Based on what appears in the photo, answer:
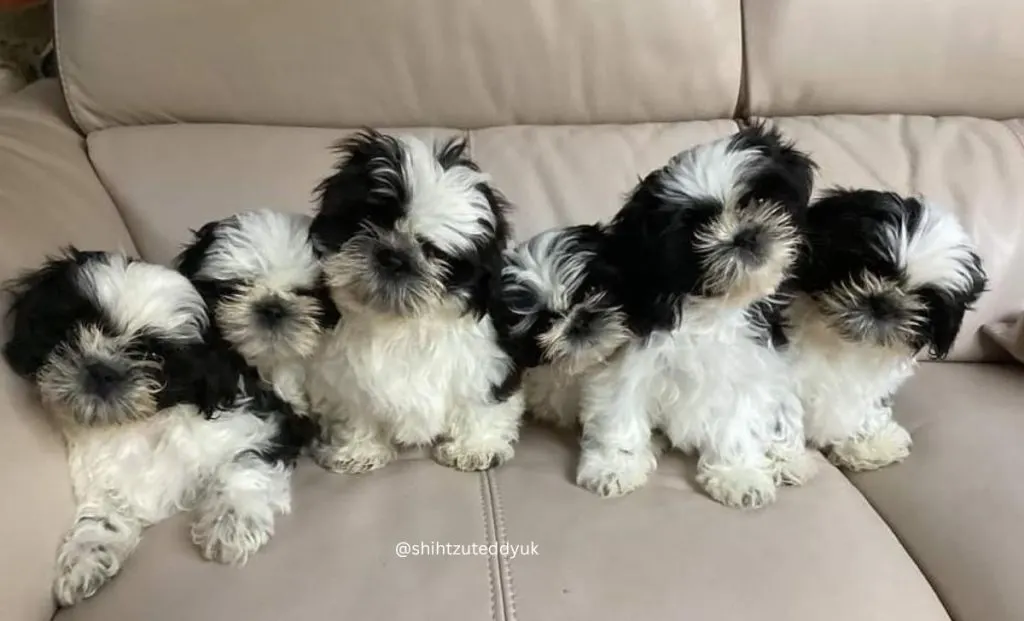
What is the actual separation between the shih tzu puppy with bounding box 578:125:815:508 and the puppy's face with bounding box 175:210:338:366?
20.6 inches

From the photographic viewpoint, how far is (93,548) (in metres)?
1.51

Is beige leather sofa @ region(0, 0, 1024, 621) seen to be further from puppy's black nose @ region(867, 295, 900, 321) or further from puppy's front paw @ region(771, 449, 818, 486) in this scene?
puppy's black nose @ region(867, 295, 900, 321)

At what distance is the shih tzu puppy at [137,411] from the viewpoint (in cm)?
153

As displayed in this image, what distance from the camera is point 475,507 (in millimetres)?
1658

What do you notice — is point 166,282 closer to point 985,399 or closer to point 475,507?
point 475,507

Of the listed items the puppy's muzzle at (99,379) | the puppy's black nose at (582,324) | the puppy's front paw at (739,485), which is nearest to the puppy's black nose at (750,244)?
the puppy's black nose at (582,324)

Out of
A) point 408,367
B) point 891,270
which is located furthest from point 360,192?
point 891,270

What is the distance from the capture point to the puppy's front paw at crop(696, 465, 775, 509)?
Answer: 5.47 ft

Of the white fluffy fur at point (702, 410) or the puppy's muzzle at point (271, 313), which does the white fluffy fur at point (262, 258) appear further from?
the white fluffy fur at point (702, 410)

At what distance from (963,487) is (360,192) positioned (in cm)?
116

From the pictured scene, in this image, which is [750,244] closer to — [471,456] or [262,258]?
[471,456]

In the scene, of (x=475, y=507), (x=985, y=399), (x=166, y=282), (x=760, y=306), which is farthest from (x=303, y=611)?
(x=985, y=399)

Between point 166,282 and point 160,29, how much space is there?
68 cm

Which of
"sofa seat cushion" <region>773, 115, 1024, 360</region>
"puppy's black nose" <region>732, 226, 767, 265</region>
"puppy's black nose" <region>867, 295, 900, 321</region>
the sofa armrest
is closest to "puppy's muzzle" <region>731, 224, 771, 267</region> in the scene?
"puppy's black nose" <region>732, 226, 767, 265</region>
